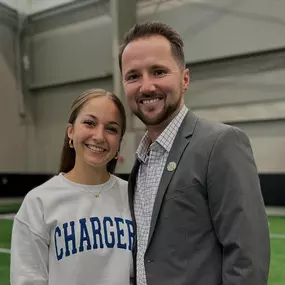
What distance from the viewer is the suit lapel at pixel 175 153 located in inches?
57.1

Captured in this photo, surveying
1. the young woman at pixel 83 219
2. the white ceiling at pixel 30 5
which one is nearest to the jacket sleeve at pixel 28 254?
the young woman at pixel 83 219

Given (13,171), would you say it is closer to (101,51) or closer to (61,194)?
(101,51)

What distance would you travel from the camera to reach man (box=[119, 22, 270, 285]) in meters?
1.31

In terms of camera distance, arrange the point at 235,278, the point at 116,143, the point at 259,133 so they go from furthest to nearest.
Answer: the point at 259,133 → the point at 116,143 → the point at 235,278

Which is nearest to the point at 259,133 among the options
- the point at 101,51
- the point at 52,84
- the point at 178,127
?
the point at 101,51

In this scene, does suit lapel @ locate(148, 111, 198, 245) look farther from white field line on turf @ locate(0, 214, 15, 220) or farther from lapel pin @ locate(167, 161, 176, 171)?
white field line on turf @ locate(0, 214, 15, 220)

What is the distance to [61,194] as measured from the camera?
1.71m

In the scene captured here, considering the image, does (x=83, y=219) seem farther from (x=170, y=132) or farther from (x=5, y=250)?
(x=5, y=250)

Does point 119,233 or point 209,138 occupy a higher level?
point 209,138

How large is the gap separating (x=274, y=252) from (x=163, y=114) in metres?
3.54

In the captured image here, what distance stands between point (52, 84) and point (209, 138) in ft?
34.3

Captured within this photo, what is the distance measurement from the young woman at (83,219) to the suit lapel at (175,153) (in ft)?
1.01

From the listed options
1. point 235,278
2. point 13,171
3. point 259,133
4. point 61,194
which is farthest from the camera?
point 13,171

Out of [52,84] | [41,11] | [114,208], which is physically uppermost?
[41,11]
